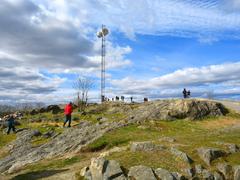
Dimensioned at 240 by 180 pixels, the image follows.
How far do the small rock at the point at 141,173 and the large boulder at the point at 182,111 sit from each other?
16999mm

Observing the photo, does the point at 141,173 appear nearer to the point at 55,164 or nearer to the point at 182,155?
the point at 182,155

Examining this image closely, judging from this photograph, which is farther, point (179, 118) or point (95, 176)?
point (179, 118)

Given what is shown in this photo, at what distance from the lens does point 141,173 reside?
58.0 feet

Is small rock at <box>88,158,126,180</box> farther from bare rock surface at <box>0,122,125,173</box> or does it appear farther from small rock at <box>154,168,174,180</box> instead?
bare rock surface at <box>0,122,125,173</box>

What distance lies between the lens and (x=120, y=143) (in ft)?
84.5

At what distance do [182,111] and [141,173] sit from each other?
66.3 ft

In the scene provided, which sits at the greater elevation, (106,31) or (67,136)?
(106,31)

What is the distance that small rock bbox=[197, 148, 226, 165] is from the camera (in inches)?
770

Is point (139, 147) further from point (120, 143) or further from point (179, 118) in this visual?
point (179, 118)

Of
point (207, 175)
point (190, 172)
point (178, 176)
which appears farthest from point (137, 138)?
point (178, 176)

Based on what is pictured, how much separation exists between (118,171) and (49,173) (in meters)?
4.39

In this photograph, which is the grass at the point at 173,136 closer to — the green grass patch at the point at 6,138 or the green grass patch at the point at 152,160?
the green grass patch at the point at 152,160

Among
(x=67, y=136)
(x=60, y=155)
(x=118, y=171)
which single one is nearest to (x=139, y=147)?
(x=118, y=171)

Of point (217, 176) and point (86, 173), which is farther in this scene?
point (217, 176)
